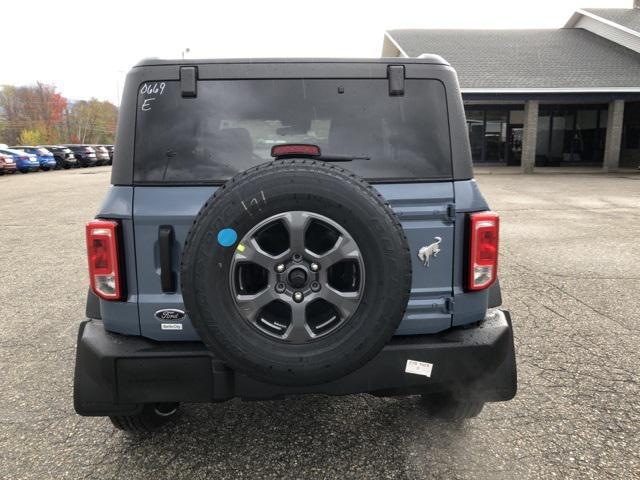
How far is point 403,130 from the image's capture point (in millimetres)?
2471

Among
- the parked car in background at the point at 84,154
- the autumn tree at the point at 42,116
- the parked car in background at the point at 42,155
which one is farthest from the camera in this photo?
the autumn tree at the point at 42,116

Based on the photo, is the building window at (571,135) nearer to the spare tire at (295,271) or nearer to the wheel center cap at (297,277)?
the spare tire at (295,271)

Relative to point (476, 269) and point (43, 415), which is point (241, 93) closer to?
point (476, 269)

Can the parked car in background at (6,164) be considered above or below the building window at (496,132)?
below

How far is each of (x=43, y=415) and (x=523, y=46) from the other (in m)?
30.5

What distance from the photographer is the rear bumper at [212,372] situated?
2.34 m

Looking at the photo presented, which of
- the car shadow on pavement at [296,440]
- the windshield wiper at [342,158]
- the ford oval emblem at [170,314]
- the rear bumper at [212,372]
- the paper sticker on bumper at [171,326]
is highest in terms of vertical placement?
the windshield wiper at [342,158]

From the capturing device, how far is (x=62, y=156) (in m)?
37.3

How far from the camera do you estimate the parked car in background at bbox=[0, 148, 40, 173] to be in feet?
103

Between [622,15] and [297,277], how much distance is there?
3577 cm

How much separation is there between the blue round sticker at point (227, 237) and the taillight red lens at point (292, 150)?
465 mm

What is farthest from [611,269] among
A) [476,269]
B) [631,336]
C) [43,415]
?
[43,415]

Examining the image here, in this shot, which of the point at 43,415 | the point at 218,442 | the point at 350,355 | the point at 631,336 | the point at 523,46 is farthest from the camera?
the point at 523,46

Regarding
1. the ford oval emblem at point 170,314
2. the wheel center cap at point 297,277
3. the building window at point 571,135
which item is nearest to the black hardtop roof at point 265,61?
the wheel center cap at point 297,277
